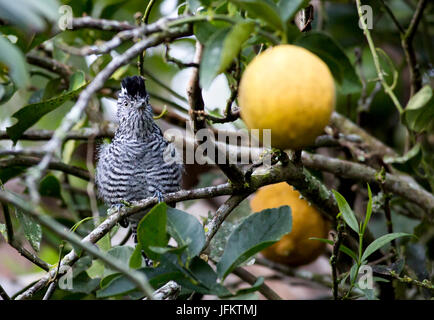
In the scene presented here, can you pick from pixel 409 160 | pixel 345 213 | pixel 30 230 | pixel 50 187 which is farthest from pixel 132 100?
pixel 345 213

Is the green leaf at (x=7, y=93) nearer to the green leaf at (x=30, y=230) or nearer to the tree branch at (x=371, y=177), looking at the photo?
the green leaf at (x=30, y=230)

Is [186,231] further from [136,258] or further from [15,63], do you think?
[15,63]

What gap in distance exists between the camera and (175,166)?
2396mm

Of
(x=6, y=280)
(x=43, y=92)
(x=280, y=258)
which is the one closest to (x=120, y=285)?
(x=280, y=258)

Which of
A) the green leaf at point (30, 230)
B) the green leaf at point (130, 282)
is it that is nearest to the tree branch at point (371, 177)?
the green leaf at point (30, 230)

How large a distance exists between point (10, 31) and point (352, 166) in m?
1.17

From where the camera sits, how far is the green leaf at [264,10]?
2.82 ft

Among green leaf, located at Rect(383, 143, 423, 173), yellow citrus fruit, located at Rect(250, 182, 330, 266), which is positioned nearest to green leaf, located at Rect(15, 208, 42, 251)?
yellow citrus fruit, located at Rect(250, 182, 330, 266)

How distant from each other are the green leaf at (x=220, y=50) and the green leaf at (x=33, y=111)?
0.69m

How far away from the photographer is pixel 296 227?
1.97 metres

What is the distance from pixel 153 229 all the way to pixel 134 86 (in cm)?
112

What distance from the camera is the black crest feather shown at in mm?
2086

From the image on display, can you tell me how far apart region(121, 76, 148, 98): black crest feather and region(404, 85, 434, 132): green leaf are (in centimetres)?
91

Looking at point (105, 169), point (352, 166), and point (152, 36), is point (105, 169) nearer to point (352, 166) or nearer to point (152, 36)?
point (352, 166)
